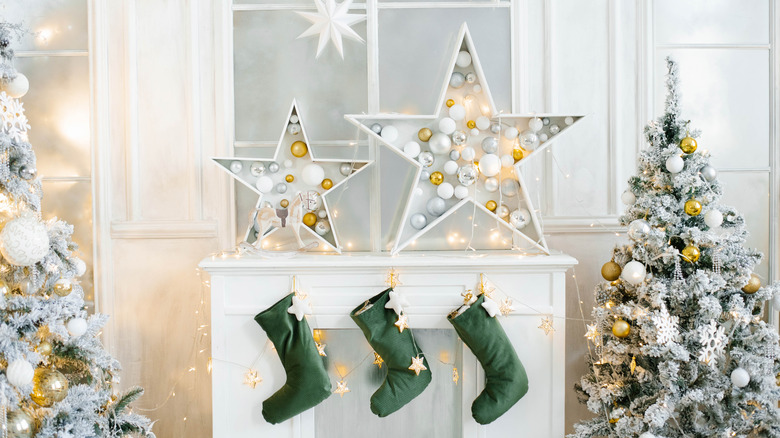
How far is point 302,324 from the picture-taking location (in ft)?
6.66

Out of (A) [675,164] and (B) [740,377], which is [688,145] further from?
(B) [740,377]

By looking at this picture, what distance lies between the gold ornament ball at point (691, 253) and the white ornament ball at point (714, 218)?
107 mm

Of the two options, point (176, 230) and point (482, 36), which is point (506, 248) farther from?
point (176, 230)

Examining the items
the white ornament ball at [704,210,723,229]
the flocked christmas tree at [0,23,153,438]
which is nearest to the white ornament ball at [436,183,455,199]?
the white ornament ball at [704,210,723,229]

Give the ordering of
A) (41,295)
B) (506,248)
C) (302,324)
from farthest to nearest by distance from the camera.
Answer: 1. (506,248)
2. (302,324)
3. (41,295)

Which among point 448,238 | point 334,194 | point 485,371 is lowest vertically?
point 485,371

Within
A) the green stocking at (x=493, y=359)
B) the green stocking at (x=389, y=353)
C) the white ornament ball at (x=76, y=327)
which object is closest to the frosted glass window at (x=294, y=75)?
the green stocking at (x=389, y=353)

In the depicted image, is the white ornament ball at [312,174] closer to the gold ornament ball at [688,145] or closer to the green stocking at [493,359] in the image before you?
the green stocking at [493,359]

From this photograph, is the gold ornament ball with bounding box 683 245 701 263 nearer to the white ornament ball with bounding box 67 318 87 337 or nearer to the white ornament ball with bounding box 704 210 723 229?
the white ornament ball with bounding box 704 210 723 229

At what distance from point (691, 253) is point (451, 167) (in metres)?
0.93

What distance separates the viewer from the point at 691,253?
6.18 ft

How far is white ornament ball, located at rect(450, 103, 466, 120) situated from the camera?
2.18m

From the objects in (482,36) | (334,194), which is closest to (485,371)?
(334,194)

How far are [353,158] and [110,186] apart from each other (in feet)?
3.71
